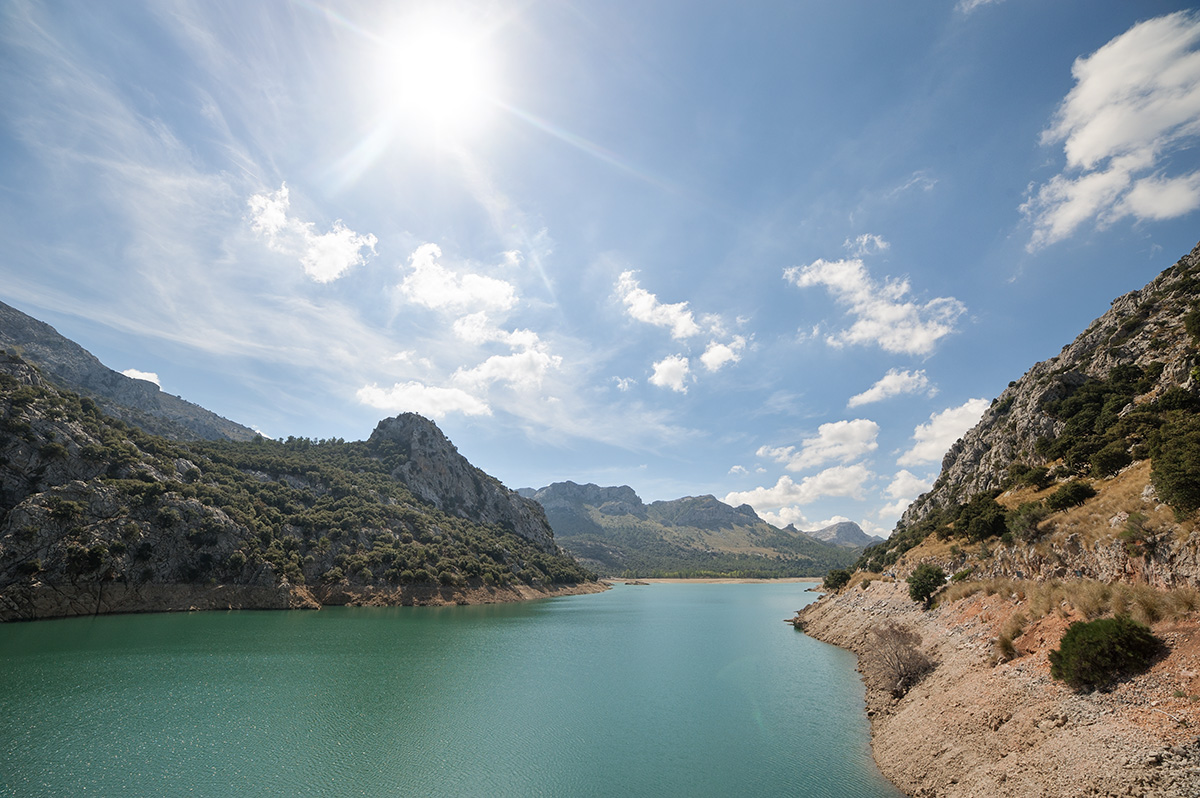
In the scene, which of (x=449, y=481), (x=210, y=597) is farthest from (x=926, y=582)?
(x=449, y=481)

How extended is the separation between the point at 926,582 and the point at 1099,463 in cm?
1440

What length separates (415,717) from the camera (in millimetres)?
27875

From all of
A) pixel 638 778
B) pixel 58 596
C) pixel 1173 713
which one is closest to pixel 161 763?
pixel 638 778

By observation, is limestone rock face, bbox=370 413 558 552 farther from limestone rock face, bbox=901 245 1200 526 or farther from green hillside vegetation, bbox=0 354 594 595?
limestone rock face, bbox=901 245 1200 526

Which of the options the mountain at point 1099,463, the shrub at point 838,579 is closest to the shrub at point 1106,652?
the mountain at point 1099,463

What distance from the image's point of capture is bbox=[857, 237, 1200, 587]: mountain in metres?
20.5

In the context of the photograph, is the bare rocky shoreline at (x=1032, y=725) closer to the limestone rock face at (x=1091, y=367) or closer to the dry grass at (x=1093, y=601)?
the dry grass at (x=1093, y=601)

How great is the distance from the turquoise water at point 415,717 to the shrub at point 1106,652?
8420mm

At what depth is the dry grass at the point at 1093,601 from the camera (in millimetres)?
16531

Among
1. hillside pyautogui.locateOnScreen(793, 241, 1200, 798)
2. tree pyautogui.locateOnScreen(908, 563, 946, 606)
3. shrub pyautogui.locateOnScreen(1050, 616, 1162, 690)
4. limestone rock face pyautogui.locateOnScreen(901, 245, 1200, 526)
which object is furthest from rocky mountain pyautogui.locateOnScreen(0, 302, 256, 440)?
limestone rock face pyautogui.locateOnScreen(901, 245, 1200, 526)

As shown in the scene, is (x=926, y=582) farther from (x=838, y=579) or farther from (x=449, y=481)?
(x=449, y=481)

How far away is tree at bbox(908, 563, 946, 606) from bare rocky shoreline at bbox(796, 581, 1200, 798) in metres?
9.60

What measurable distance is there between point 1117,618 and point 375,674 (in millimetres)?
43936

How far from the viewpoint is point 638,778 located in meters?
20.5
